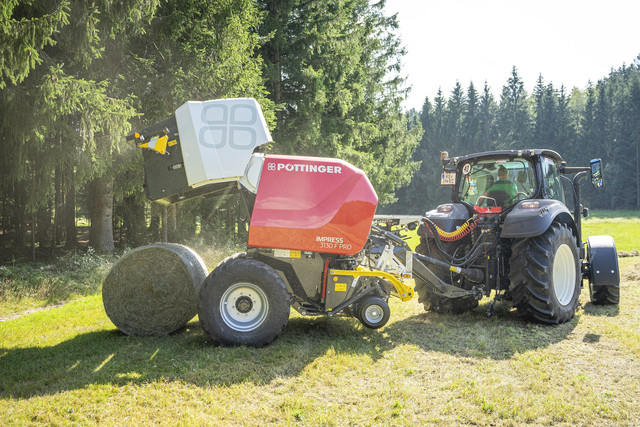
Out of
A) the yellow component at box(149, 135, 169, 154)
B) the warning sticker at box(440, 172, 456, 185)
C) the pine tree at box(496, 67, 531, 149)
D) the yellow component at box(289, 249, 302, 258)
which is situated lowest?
the yellow component at box(289, 249, 302, 258)

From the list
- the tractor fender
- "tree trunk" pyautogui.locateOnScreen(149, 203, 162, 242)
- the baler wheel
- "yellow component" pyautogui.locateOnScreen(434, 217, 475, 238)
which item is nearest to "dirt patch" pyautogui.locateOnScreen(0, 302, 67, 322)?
the baler wheel

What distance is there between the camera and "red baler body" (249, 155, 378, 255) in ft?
16.7

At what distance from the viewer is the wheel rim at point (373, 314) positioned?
5.23 m

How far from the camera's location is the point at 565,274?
657 cm

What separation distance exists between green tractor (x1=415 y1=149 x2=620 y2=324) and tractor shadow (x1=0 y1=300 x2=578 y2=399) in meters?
0.39

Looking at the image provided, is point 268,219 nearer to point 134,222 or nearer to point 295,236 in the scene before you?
point 295,236

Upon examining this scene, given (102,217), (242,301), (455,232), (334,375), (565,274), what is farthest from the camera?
(102,217)

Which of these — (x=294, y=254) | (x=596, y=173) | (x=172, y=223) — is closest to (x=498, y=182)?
(x=596, y=173)

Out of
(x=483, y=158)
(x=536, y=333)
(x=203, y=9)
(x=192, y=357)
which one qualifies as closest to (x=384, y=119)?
(x=203, y=9)

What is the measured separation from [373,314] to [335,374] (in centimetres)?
110

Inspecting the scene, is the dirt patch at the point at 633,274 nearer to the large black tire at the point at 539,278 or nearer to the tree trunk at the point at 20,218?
the large black tire at the point at 539,278

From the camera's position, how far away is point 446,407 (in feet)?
11.7

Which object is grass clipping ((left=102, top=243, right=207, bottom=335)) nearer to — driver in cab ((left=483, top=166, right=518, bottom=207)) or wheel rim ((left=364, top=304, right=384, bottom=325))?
wheel rim ((left=364, top=304, right=384, bottom=325))

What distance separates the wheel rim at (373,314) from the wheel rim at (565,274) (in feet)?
9.06
